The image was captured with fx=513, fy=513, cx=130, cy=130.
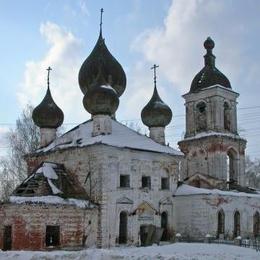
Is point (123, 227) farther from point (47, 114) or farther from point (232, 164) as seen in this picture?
point (232, 164)

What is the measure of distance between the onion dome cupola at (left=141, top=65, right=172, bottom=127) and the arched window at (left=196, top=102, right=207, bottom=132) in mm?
4387

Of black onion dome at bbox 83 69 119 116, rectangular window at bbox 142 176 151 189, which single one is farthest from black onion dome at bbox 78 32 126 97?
rectangular window at bbox 142 176 151 189

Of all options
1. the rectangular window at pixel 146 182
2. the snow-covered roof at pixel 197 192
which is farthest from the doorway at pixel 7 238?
the snow-covered roof at pixel 197 192

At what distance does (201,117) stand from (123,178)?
944 cm

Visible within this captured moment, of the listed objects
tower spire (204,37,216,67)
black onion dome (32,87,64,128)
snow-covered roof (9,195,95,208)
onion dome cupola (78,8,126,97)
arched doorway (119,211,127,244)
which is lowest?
arched doorway (119,211,127,244)

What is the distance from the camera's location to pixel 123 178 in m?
26.2

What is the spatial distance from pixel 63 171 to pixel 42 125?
4.21 metres

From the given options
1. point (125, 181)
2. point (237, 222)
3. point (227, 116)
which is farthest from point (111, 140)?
point (227, 116)

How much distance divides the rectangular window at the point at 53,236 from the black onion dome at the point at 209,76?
1512 cm

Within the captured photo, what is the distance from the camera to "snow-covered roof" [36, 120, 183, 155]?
25.5 m

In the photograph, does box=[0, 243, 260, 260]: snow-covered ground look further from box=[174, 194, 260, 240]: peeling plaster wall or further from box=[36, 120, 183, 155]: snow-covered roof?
box=[174, 194, 260, 240]: peeling plaster wall

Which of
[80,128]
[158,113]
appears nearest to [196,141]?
[158,113]

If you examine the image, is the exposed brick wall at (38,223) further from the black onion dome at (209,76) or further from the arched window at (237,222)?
the black onion dome at (209,76)

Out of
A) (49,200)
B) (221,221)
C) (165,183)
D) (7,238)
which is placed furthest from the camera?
(165,183)
